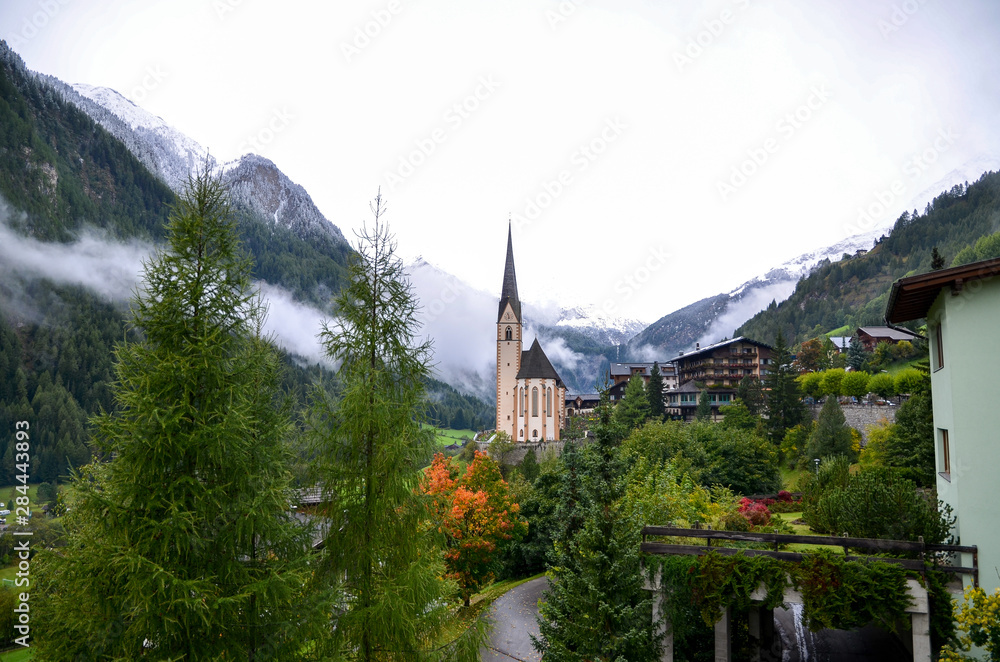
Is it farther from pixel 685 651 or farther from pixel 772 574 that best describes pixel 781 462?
pixel 772 574

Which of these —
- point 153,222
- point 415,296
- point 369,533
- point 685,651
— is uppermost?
point 153,222

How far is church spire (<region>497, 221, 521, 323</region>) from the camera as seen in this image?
7881 cm

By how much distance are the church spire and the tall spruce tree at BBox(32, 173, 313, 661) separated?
70.4m

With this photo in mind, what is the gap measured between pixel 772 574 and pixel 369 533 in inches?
343

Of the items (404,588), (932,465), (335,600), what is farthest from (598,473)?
(932,465)

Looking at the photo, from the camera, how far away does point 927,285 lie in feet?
38.7

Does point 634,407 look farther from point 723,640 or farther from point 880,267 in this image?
Answer: point 880,267

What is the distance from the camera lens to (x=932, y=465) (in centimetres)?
2273

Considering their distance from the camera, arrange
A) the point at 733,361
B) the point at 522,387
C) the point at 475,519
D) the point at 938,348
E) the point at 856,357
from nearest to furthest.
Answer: the point at 938,348 → the point at 475,519 → the point at 856,357 → the point at 733,361 → the point at 522,387

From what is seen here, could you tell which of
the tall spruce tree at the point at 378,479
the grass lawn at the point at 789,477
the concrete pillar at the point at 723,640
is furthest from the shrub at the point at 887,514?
the grass lawn at the point at 789,477

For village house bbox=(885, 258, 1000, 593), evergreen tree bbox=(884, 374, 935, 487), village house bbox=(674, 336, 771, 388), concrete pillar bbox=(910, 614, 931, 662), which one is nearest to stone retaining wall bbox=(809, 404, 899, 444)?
evergreen tree bbox=(884, 374, 935, 487)

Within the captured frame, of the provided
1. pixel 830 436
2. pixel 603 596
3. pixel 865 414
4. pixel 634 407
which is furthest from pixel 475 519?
pixel 634 407

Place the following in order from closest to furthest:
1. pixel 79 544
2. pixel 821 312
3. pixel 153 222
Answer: pixel 79 544 → pixel 821 312 → pixel 153 222

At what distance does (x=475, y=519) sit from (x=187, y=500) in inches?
752
